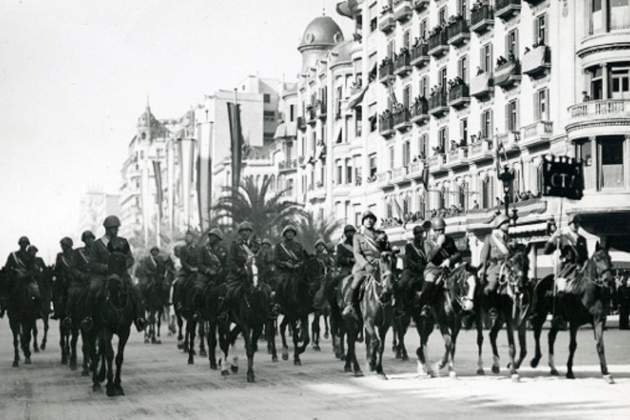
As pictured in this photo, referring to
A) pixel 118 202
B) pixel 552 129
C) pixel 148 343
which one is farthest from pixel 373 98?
pixel 118 202

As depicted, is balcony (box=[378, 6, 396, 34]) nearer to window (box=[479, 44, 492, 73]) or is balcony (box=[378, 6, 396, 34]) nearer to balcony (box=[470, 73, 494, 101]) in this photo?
window (box=[479, 44, 492, 73])

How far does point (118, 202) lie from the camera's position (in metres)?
181

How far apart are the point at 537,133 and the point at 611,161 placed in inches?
152

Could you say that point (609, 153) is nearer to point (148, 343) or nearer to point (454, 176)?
point (454, 176)

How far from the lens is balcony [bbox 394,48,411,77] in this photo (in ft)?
186

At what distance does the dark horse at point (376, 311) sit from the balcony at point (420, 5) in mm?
40262

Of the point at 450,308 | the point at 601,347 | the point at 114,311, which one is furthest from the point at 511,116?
the point at 114,311

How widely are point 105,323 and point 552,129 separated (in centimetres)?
3115

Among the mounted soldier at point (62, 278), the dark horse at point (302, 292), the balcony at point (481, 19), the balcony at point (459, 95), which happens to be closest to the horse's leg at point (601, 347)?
the dark horse at point (302, 292)

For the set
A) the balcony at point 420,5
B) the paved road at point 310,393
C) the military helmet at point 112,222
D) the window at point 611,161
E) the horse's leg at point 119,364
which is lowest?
the paved road at point 310,393

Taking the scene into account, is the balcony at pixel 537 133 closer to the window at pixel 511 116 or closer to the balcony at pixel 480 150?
the window at pixel 511 116

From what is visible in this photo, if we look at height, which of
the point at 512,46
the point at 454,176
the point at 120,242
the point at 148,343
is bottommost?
the point at 148,343

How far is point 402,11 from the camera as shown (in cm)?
5703

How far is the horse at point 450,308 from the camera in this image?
52.1 feet
